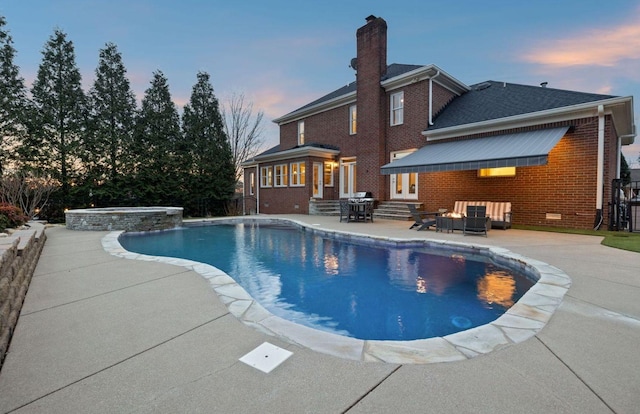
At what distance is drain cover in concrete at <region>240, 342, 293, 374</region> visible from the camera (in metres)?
2.56

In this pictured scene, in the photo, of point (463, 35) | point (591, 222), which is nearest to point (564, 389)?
point (591, 222)

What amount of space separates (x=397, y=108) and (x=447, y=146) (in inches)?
175

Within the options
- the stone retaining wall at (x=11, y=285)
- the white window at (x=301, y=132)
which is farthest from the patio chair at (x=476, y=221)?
the white window at (x=301, y=132)

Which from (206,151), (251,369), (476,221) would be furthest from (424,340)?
(206,151)

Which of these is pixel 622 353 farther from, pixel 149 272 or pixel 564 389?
pixel 149 272

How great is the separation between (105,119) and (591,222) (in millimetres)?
24819

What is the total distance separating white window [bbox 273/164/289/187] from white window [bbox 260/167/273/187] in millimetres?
626

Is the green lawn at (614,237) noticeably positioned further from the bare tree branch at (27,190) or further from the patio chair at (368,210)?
the bare tree branch at (27,190)

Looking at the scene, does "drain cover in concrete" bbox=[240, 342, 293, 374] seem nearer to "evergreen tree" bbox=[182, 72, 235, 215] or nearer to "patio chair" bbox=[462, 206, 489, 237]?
"patio chair" bbox=[462, 206, 489, 237]

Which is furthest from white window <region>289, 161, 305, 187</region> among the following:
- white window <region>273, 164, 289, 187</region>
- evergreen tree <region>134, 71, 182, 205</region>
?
evergreen tree <region>134, 71, 182, 205</region>

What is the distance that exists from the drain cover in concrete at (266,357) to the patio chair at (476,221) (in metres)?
9.71

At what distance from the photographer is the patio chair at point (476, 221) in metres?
10.5

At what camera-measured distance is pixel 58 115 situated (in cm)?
1673

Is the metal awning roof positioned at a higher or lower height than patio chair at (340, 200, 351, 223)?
higher
